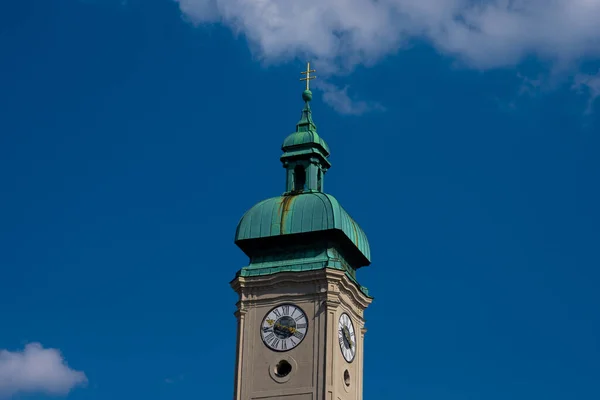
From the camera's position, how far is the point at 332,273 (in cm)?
6938

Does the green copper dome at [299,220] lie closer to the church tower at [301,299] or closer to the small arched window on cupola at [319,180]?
the church tower at [301,299]

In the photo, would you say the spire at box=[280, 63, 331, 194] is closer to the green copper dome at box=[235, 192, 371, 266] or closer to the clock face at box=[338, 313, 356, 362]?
the green copper dome at box=[235, 192, 371, 266]

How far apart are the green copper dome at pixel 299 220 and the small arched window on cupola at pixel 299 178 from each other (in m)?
1.42

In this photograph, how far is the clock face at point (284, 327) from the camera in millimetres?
69000

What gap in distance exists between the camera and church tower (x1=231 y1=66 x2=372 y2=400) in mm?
68250

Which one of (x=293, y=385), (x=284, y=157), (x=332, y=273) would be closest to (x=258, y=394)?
(x=293, y=385)

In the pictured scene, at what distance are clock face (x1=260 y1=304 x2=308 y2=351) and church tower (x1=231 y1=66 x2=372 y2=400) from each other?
0.14 feet

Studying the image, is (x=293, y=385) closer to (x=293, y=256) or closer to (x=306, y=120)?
(x=293, y=256)

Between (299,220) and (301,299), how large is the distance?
3808mm

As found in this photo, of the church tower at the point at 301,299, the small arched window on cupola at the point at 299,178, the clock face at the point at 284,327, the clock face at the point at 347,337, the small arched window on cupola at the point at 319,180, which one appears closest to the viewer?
the church tower at the point at 301,299

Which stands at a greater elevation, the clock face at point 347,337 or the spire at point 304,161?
the spire at point 304,161

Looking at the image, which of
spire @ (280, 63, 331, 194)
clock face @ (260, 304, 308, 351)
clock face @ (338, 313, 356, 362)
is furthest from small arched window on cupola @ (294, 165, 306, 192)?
clock face @ (338, 313, 356, 362)

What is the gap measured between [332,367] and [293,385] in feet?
6.10

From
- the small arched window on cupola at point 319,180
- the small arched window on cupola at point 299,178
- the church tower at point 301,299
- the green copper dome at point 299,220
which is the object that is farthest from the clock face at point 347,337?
the small arched window on cupola at point 299,178
